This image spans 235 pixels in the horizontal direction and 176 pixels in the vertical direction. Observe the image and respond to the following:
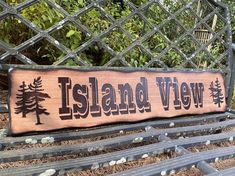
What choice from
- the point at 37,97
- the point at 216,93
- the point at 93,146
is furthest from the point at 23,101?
the point at 216,93

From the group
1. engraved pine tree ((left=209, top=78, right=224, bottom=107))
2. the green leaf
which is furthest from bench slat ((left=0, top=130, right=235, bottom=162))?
the green leaf

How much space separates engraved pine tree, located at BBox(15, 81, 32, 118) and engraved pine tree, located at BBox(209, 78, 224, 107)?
1253 millimetres

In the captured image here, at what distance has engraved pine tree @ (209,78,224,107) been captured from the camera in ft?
7.25

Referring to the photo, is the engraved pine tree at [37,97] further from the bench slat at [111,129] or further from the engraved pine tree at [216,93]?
the engraved pine tree at [216,93]

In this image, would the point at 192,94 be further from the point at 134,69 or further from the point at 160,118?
the point at 134,69

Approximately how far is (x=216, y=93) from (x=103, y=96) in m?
0.88

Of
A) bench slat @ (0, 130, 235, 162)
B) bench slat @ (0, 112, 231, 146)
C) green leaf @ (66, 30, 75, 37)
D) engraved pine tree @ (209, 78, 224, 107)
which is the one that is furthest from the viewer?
green leaf @ (66, 30, 75, 37)

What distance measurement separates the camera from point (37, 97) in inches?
63.3

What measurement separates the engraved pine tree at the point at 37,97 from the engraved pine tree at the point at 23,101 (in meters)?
0.02

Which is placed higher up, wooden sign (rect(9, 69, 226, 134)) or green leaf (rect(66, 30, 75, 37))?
green leaf (rect(66, 30, 75, 37))

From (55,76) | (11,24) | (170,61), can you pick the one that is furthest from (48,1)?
(170,61)

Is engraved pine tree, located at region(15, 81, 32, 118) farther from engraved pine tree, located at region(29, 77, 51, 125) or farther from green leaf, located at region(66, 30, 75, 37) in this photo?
green leaf, located at region(66, 30, 75, 37)

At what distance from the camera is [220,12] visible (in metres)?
2.38

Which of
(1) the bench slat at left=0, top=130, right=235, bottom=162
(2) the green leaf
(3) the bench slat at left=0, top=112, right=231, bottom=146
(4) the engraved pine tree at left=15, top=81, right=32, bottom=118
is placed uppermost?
(2) the green leaf
